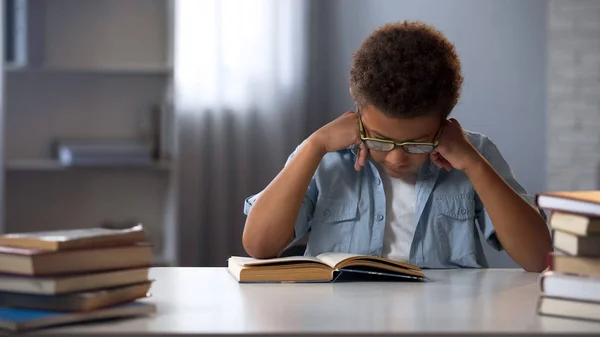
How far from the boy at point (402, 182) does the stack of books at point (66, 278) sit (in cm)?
58

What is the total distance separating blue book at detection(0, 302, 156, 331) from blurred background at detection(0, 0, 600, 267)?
6.87 feet

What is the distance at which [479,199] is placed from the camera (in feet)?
6.42

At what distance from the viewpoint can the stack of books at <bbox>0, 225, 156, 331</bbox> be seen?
3.95 ft

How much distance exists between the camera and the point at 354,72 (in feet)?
5.91

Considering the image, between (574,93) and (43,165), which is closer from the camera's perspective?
(43,165)

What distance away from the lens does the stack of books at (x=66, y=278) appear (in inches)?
47.4

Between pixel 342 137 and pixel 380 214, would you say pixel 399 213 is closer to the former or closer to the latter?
pixel 380 214

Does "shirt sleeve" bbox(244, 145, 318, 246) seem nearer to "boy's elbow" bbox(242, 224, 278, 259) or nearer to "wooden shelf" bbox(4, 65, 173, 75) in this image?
"boy's elbow" bbox(242, 224, 278, 259)

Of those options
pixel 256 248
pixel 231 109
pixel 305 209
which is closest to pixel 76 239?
pixel 256 248

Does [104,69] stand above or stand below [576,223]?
above

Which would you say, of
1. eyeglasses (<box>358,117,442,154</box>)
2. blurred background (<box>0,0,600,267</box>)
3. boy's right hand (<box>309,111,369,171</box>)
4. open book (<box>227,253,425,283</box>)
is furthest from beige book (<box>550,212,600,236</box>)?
blurred background (<box>0,0,600,267</box>)

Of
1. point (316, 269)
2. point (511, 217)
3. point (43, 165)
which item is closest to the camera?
point (316, 269)

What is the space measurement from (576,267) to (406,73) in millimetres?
572

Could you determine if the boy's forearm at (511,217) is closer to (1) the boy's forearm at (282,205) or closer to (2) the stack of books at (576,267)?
(1) the boy's forearm at (282,205)
